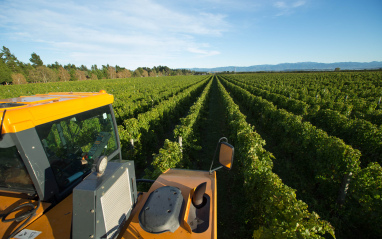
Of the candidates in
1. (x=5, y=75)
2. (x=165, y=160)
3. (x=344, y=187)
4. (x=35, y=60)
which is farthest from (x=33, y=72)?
(x=344, y=187)

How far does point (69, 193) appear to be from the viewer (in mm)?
2488

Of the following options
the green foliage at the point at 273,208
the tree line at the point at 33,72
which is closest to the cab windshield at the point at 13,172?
the green foliage at the point at 273,208

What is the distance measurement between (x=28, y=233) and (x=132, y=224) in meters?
1.09

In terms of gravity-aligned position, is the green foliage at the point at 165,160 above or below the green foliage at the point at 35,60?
below

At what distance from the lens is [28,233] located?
71.7 inches

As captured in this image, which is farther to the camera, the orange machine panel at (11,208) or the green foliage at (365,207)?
the green foliage at (365,207)

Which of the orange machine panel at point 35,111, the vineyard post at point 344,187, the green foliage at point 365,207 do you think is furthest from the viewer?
the vineyard post at point 344,187

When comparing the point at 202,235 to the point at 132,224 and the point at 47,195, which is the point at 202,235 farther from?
the point at 47,195

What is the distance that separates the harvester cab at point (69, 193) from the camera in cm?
168

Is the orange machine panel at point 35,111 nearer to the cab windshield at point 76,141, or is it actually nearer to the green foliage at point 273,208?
the cab windshield at point 76,141

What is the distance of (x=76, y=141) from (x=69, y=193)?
2.59 ft

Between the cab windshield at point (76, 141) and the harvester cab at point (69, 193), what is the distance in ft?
0.05

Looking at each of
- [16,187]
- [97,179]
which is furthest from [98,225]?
[16,187]

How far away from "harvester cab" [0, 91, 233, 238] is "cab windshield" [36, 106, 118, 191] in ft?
0.05
